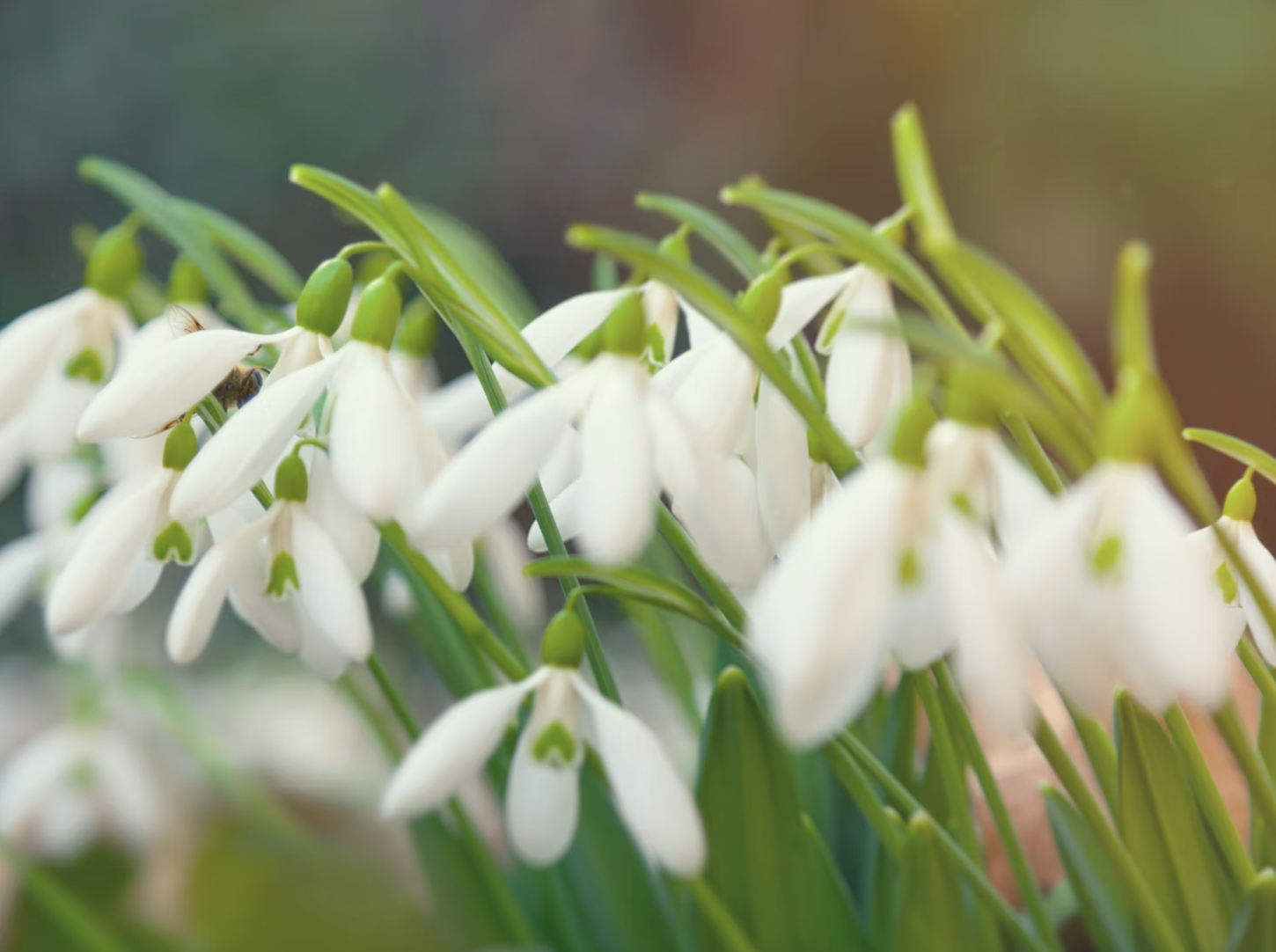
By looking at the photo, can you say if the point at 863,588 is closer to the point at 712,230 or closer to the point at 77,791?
the point at 712,230

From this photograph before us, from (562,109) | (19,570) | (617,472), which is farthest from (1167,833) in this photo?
(562,109)

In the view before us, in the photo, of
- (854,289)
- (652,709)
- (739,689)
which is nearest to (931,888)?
(739,689)

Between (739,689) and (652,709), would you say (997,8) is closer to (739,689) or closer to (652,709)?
(652,709)

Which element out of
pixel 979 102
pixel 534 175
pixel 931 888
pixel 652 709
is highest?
pixel 534 175

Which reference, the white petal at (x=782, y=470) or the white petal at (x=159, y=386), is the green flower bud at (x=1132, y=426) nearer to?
the white petal at (x=782, y=470)

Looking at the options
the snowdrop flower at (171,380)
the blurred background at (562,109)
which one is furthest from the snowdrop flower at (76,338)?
→ the blurred background at (562,109)

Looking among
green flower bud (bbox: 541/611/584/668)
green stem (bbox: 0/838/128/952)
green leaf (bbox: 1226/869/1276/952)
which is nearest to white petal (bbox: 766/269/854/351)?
green flower bud (bbox: 541/611/584/668)

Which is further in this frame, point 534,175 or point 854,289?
point 534,175
